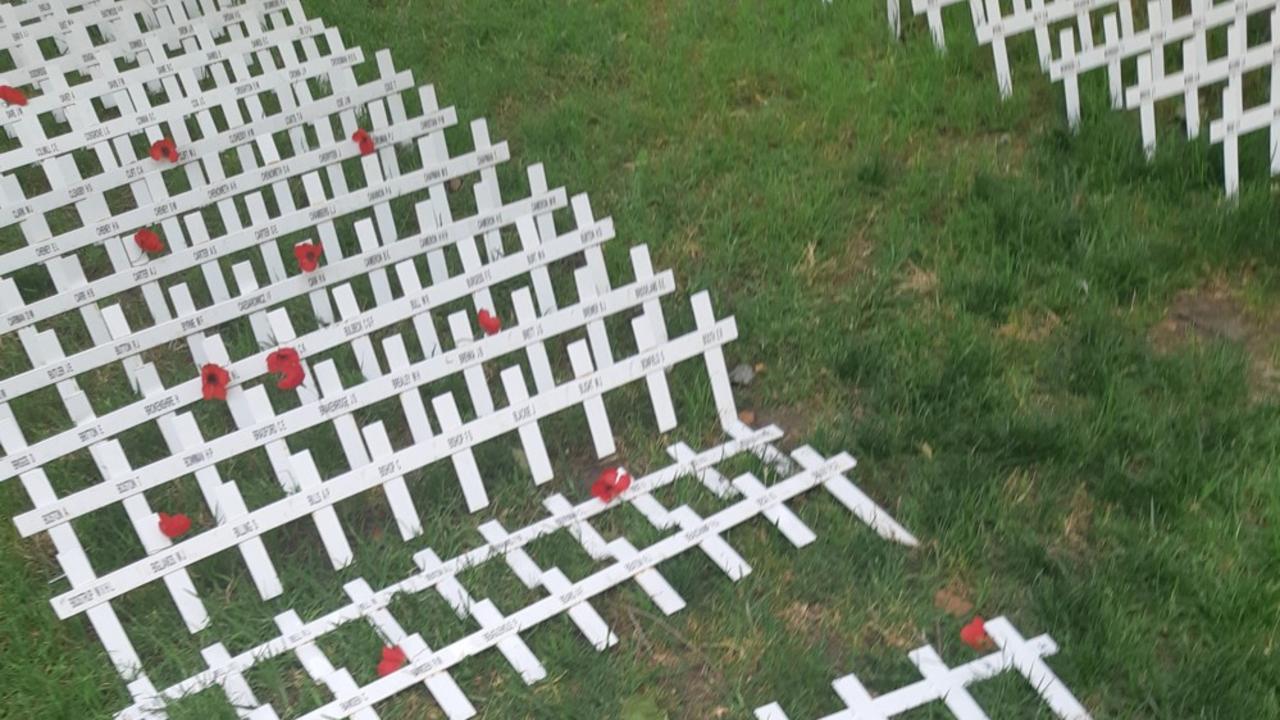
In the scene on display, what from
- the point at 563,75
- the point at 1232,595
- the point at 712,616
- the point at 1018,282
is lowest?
the point at 1232,595

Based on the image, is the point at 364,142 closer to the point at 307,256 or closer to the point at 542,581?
the point at 307,256

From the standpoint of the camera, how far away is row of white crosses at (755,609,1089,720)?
8.21ft

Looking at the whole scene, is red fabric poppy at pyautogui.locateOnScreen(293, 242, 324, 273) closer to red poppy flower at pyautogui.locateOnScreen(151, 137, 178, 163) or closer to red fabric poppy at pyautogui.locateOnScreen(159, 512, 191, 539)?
red poppy flower at pyautogui.locateOnScreen(151, 137, 178, 163)

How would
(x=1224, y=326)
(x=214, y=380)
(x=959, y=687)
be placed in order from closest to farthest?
(x=959, y=687) → (x=214, y=380) → (x=1224, y=326)

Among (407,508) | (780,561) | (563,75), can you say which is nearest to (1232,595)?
(780,561)

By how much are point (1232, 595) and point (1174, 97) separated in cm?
263

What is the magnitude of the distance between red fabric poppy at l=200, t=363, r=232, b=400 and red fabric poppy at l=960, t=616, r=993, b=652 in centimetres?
198

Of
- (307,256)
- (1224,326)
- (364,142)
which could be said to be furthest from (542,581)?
(1224,326)

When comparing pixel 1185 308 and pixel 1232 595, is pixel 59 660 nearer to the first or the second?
pixel 1232 595

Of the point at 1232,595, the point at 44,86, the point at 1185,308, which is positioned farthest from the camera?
the point at 44,86

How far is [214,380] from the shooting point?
2.96 metres

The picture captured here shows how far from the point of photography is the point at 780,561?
2.94 meters

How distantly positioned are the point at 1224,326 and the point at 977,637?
159 cm

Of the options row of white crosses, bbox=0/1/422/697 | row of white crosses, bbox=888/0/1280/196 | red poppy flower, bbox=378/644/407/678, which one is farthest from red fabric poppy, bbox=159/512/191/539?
row of white crosses, bbox=888/0/1280/196
